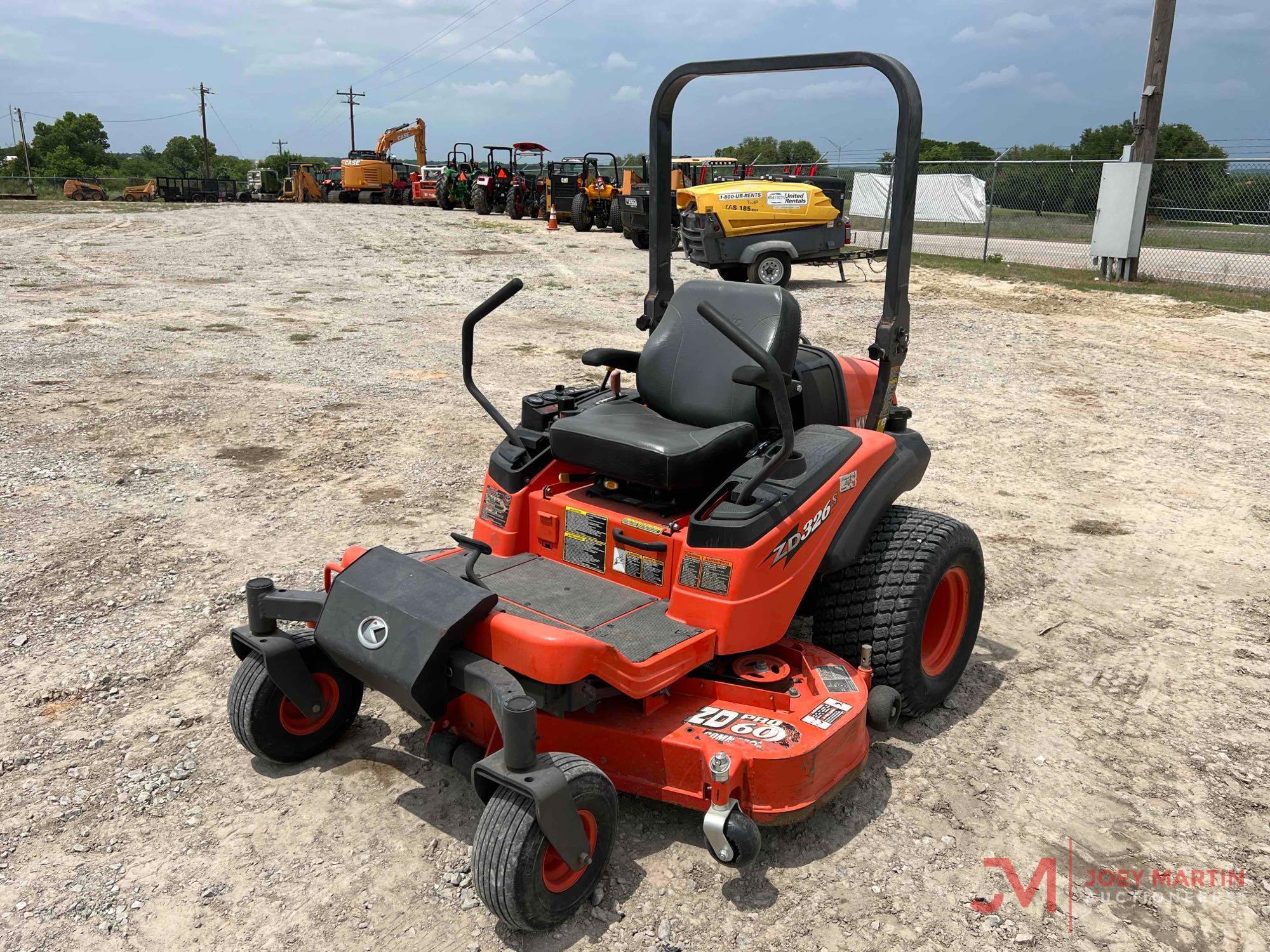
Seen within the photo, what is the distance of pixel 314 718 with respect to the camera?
10.5ft

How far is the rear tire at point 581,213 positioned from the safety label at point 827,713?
2025cm

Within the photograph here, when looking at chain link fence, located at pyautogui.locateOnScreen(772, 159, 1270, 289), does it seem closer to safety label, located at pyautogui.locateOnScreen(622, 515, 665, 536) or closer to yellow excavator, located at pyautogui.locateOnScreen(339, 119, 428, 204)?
safety label, located at pyautogui.locateOnScreen(622, 515, 665, 536)

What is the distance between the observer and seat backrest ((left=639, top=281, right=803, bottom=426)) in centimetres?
342

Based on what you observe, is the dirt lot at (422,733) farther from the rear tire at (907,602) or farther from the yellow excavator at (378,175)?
the yellow excavator at (378,175)

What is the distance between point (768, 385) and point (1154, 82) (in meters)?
13.5

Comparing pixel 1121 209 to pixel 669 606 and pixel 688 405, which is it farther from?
pixel 669 606

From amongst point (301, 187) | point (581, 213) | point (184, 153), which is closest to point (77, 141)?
point (184, 153)

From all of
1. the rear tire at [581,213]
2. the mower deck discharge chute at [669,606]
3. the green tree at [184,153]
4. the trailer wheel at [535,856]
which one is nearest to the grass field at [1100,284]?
the rear tire at [581,213]

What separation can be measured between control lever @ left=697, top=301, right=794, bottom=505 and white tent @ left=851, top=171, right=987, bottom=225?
19526mm

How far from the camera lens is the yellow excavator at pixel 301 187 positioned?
3788 cm

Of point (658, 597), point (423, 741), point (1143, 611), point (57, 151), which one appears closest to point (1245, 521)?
point (1143, 611)

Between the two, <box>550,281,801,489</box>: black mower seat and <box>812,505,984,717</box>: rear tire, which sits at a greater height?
<box>550,281,801,489</box>: black mower seat

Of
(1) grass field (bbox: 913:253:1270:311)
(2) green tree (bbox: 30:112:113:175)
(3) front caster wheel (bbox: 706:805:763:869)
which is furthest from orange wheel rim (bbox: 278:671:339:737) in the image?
(2) green tree (bbox: 30:112:113:175)

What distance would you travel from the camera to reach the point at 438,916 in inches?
102
